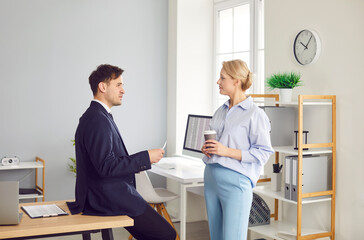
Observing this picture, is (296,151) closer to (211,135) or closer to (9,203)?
(211,135)

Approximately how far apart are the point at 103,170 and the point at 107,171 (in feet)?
0.07

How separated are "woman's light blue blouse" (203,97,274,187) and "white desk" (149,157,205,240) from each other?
1.15 m

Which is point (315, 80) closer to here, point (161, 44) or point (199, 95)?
point (199, 95)

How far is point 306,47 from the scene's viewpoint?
3.55 metres

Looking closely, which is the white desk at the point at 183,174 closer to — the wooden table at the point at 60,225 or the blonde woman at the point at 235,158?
the blonde woman at the point at 235,158

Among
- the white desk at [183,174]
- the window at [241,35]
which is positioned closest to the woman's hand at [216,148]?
the white desk at [183,174]

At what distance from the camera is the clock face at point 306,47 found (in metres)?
3.45

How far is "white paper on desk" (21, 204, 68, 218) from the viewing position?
2.37m

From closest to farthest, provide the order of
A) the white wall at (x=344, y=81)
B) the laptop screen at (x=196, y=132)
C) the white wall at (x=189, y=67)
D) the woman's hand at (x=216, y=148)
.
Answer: the woman's hand at (x=216, y=148), the white wall at (x=344, y=81), the laptop screen at (x=196, y=132), the white wall at (x=189, y=67)

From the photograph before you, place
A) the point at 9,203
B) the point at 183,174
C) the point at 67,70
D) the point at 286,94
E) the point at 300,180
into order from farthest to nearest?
the point at 67,70, the point at 183,174, the point at 286,94, the point at 300,180, the point at 9,203

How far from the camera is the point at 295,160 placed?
10.7 ft

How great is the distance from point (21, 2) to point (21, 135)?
4.24 ft

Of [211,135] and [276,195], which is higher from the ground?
[211,135]

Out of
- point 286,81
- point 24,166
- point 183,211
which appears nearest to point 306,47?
point 286,81
